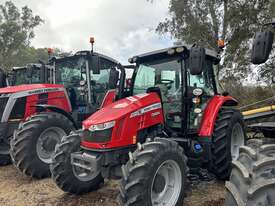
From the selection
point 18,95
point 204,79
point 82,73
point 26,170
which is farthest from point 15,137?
point 204,79

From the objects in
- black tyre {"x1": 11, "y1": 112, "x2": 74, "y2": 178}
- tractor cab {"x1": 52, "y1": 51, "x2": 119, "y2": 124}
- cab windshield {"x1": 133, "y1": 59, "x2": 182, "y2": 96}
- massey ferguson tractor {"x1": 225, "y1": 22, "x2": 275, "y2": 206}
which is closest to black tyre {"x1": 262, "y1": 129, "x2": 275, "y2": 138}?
massey ferguson tractor {"x1": 225, "y1": 22, "x2": 275, "y2": 206}

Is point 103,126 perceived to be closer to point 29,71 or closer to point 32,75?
point 29,71

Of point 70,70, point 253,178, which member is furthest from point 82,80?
point 253,178

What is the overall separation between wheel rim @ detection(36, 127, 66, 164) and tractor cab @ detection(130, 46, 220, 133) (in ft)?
7.31

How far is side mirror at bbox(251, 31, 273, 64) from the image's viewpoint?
2779mm

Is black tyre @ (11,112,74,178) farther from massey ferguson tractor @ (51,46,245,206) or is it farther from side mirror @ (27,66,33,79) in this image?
side mirror @ (27,66,33,79)

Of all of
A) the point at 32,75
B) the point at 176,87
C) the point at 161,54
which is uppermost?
the point at 161,54

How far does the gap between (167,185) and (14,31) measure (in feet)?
87.1

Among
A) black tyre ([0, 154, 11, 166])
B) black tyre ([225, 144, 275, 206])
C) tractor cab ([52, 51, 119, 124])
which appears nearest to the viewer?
black tyre ([225, 144, 275, 206])

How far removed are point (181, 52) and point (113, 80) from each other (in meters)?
2.02

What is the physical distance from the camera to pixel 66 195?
4.68 meters

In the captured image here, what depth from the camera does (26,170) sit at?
216 inches

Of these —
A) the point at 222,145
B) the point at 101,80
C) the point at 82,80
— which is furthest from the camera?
the point at 101,80

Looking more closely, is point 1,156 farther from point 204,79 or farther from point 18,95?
point 204,79
